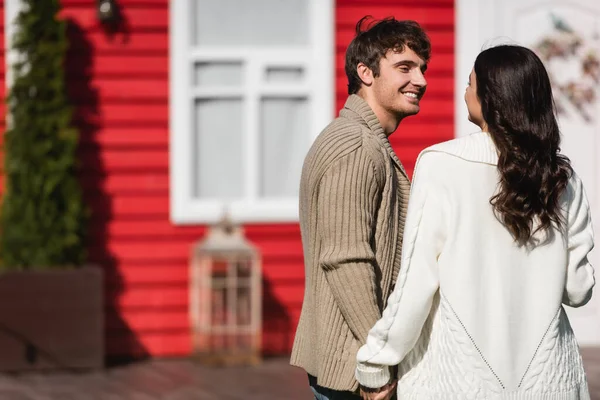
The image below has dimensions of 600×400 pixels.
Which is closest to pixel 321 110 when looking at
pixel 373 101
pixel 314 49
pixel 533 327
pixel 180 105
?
pixel 314 49

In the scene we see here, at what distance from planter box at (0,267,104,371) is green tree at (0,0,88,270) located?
160 mm

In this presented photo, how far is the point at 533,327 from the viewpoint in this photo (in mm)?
2320

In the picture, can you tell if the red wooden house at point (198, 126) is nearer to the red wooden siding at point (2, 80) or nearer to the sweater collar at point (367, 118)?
the red wooden siding at point (2, 80)

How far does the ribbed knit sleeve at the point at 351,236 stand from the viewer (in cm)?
243

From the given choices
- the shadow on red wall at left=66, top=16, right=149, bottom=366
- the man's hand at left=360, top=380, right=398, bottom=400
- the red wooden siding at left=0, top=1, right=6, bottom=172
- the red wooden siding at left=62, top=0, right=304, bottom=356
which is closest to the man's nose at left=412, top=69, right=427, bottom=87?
the man's hand at left=360, top=380, right=398, bottom=400

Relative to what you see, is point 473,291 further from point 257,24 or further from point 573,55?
point 573,55

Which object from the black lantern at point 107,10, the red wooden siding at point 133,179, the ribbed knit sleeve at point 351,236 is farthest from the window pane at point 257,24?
the ribbed knit sleeve at point 351,236

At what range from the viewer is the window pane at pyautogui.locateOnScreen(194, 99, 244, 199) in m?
6.98

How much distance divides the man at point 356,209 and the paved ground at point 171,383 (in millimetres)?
3182

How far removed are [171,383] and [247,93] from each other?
210cm

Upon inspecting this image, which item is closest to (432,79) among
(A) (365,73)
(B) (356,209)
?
(A) (365,73)

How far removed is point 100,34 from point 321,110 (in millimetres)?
1593

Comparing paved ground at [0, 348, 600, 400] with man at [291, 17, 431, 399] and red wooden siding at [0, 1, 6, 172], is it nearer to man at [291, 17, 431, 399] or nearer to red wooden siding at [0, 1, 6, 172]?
red wooden siding at [0, 1, 6, 172]

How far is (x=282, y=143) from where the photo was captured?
7023mm
